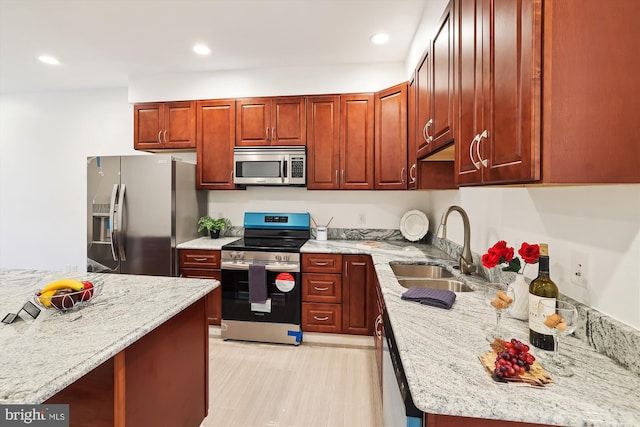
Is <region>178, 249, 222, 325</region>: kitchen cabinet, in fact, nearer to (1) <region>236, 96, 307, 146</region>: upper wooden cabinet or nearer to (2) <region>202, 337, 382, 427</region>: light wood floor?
(2) <region>202, 337, 382, 427</region>: light wood floor

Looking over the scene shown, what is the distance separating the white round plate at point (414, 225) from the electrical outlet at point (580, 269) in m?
1.95

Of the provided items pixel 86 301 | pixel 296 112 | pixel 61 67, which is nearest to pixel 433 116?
pixel 296 112

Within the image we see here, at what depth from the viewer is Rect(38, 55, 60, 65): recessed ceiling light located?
2918 millimetres

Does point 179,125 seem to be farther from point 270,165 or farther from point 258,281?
point 258,281

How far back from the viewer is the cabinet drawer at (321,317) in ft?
9.16

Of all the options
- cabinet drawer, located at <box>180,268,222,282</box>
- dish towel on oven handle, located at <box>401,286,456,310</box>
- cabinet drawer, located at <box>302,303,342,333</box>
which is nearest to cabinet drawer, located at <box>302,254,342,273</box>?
cabinet drawer, located at <box>302,303,342,333</box>

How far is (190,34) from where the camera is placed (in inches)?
98.5

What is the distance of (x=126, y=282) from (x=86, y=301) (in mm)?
376

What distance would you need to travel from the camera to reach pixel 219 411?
196cm

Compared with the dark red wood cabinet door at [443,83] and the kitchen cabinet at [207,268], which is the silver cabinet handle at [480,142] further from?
the kitchen cabinet at [207,268]

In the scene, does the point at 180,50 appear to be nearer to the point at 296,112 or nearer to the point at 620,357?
the point at 296,112

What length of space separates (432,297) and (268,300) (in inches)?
70.3

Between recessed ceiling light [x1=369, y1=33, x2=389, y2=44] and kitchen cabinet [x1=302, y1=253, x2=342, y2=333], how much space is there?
1923mm

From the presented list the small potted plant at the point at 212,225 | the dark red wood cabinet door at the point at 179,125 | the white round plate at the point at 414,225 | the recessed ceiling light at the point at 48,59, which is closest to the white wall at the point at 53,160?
the recessed ceiling light at the point at 48,59
